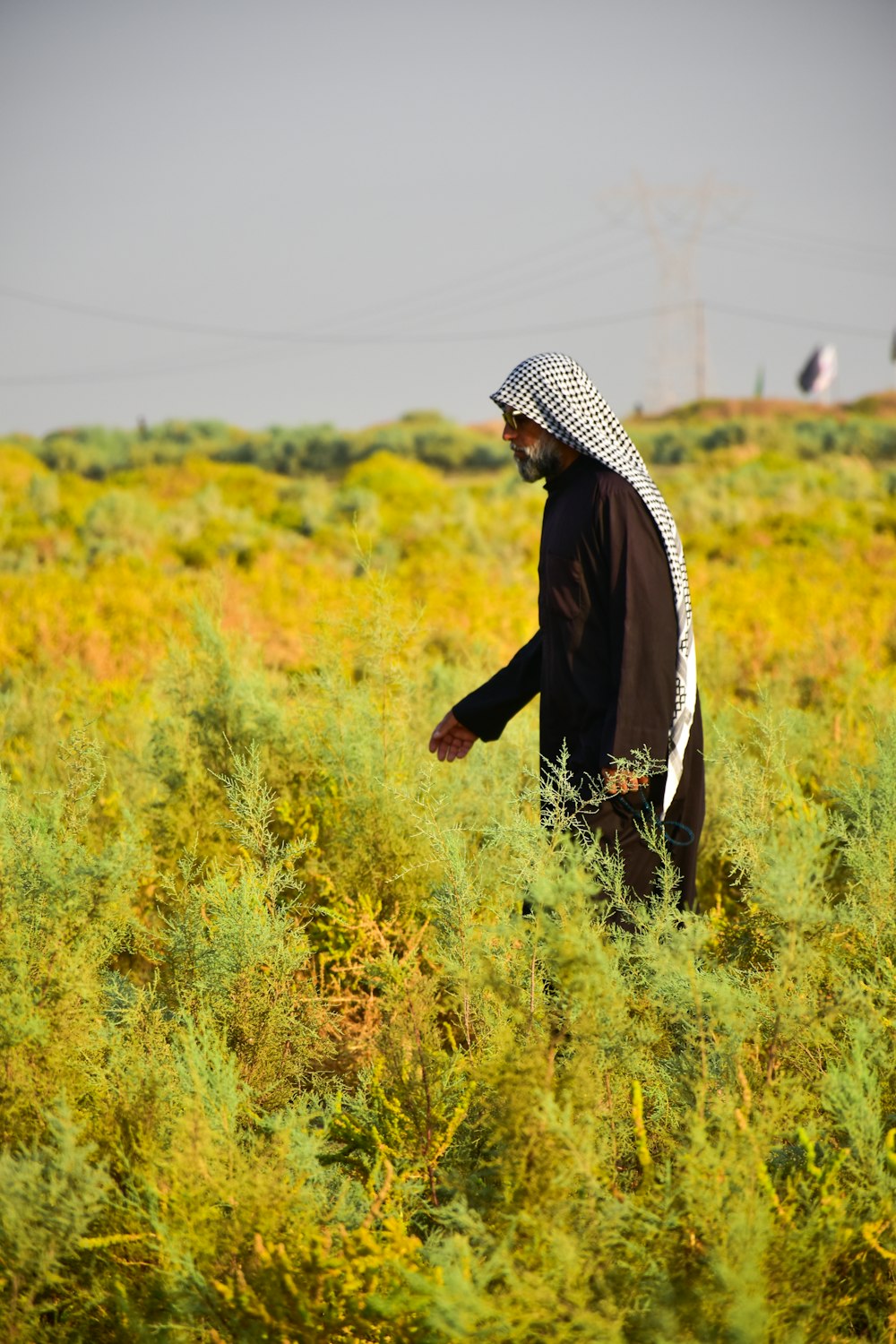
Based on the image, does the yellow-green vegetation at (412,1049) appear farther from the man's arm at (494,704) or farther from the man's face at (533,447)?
the man's face at (533,447)

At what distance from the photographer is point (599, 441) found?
299 cm

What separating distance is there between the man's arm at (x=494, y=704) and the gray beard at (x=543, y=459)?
44 cm

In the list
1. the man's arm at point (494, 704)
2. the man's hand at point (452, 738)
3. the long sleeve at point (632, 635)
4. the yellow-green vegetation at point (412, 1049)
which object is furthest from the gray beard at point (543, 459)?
the yellow-green vegetation at point (412, 1049)

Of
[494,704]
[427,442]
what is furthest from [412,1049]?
[427,442]

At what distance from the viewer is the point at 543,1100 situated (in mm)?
1778

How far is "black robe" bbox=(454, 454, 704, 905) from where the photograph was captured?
2.78m

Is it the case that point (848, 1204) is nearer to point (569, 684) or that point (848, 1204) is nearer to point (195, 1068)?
point (195, 1068)

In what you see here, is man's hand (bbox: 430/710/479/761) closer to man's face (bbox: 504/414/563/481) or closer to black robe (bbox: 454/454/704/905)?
black robe (bbox: 454/454/704/905)

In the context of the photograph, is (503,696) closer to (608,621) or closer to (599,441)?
(608,621)

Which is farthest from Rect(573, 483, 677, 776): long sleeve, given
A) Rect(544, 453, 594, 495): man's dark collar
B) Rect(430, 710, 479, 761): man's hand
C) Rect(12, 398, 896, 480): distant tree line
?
Rect(12, 398, 896, 480): distant tree line

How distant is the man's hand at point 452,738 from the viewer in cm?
335

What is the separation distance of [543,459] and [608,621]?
500 mm

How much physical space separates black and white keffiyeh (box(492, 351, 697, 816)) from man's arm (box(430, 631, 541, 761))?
1.39 feet

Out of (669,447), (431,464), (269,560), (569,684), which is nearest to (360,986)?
(569,684)
